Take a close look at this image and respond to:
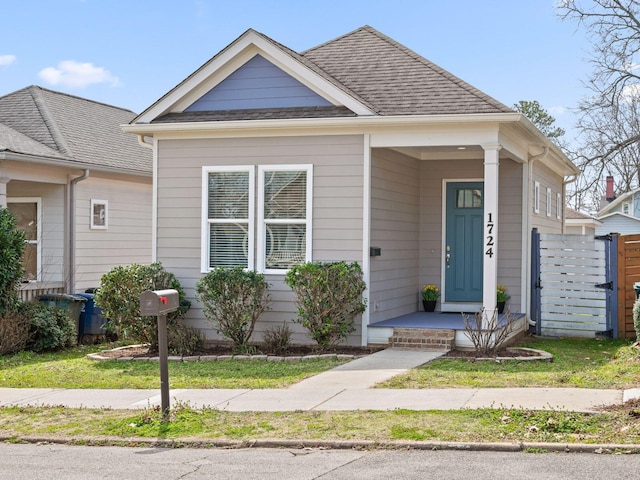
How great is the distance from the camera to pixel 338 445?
7.38 m

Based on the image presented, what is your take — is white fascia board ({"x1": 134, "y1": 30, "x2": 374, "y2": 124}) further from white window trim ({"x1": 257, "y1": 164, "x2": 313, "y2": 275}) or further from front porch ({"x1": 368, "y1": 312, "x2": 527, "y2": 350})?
front porch ({"x1": 368, "y1": 312, "x2": 527, "y2": 350})

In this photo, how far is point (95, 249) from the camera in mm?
17766

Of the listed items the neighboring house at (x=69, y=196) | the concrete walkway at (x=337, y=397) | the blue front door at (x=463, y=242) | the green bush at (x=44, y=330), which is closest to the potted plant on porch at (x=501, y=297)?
the blue front door at (x=463, y=242)

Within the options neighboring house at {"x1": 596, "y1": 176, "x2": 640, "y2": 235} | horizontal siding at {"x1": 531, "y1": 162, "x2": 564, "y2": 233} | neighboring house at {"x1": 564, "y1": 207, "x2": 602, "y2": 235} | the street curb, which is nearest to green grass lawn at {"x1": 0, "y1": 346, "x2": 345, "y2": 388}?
the street curb

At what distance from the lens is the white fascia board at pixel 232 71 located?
13.7 m

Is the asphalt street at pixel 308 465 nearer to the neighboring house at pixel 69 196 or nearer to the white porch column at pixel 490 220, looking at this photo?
the white porch column at pixel 490 220

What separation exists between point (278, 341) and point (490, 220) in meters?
3.70

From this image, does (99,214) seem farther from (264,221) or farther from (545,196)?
(545,196)

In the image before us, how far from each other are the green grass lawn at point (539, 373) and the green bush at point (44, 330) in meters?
6.40

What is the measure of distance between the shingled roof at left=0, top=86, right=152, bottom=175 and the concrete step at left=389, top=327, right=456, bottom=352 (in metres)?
7.22

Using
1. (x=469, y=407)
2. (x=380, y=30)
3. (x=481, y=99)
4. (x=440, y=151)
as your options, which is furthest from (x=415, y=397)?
(x=380, y=30)

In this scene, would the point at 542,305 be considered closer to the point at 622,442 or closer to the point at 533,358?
the point at 533,358

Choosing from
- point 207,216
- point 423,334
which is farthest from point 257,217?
point 423,334

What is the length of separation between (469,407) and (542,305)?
312 inches
